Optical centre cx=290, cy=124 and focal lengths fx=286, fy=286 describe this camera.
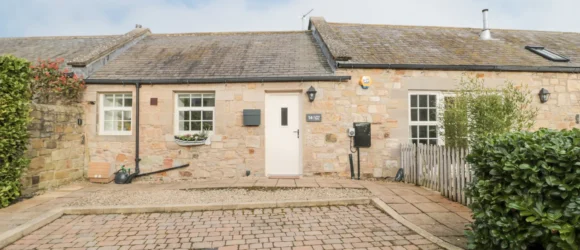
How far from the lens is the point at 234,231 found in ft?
12.1

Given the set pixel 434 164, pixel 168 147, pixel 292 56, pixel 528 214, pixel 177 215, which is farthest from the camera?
pixel 292 56

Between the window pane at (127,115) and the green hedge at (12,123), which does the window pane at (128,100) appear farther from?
the green hedge at (12,123)

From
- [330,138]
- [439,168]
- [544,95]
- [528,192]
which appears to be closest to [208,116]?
[330,138]

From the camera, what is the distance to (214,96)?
7.72 metres

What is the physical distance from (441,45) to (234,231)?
8788 millimetres

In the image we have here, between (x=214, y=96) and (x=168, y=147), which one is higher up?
(x=214, y=96)

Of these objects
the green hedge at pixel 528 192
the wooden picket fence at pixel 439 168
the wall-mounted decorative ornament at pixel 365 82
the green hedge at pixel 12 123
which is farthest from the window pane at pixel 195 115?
the green hedge at pixel 528 192

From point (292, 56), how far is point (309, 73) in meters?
1.44

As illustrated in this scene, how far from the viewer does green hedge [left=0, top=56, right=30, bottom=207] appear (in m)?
4.80

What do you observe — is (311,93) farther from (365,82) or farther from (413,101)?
(413,101)

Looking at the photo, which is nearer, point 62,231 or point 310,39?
point 62,231

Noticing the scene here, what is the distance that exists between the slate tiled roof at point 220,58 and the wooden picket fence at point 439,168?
117 inches

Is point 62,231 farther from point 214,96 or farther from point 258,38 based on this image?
point 258,38

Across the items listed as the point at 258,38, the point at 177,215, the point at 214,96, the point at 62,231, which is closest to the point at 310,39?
the point at 258,38
